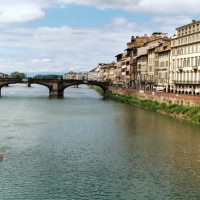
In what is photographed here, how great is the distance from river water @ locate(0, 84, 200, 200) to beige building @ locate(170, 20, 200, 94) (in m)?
15.5

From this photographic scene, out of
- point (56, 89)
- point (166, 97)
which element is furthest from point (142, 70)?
point (166, 97)

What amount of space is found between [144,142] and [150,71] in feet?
143

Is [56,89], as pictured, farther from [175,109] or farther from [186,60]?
[175,109]

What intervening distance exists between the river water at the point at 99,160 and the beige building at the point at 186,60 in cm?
1551

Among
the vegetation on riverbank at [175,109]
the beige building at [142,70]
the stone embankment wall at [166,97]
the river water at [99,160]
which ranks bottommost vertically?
the river water at [99,160]

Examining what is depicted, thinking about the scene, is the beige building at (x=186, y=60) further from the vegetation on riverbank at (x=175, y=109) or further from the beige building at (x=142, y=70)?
the beige building at (x=142, y=70)

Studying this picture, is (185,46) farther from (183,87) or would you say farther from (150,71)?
(150,71)

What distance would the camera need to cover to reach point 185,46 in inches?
2197

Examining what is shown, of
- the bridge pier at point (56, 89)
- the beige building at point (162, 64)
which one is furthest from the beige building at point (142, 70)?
the bridge pier at point (56, 89)

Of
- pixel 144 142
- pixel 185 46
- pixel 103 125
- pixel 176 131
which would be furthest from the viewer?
pixel 185 46

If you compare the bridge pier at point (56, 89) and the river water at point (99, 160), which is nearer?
the river water at point (99, 160)

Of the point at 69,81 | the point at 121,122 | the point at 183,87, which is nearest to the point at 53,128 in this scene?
the point at 121,122

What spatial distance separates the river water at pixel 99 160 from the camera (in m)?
18.5

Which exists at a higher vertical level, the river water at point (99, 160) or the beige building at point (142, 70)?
the beige building at point (142, 70)
